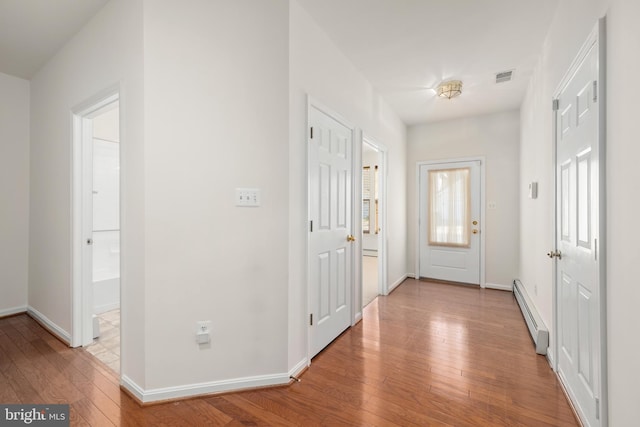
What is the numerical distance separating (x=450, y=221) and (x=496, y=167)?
3.48 feet

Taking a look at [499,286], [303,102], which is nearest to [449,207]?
[499,286]

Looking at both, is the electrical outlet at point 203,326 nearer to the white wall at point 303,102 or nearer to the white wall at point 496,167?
the white wall at point 303,102

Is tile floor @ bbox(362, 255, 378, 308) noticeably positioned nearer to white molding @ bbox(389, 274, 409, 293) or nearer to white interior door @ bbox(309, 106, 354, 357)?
white molding @ bbox(389, 274, 409, 293)

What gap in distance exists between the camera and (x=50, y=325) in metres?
2.94

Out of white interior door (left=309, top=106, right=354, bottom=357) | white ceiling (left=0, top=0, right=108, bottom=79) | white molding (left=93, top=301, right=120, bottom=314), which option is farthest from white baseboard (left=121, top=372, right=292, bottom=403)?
white ceiling (left=0, top=0, right=108, bottom=79)

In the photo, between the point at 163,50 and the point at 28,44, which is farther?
the point at 28,44

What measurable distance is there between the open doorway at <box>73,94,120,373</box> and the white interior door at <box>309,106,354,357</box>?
1541 millimetres

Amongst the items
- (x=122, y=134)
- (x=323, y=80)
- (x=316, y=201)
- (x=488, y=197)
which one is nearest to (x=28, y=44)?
(x=122, y=134)

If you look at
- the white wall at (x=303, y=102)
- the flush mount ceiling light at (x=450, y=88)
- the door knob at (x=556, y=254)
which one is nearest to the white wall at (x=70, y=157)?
the white wall at (x=303, y=102)

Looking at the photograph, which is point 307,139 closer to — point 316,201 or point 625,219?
point 316,201

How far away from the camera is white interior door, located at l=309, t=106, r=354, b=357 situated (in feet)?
8.02

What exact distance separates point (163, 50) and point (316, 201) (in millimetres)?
1465

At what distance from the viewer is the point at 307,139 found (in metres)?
2.30

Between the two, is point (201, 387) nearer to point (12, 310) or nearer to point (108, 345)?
point (108, 345)
